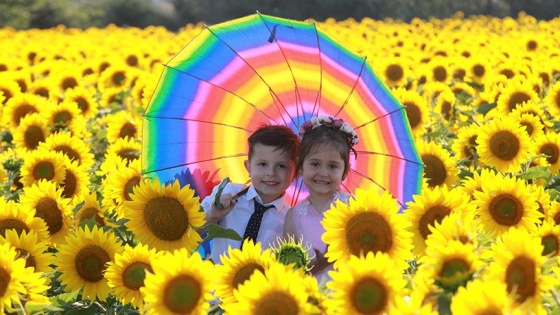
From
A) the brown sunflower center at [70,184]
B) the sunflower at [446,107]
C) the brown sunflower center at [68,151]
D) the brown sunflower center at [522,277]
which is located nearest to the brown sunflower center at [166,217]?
the brown sunflower center at [522,277]

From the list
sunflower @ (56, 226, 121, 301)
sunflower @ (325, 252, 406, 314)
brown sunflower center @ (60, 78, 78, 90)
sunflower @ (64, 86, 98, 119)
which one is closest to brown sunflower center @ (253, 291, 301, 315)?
sunflower @ (325, 252, 406, 314)

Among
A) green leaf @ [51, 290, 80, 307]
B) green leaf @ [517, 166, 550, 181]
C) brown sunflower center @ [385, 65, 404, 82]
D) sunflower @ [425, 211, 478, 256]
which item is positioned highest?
brown sunflower center @ [385, 65, 404, 82]

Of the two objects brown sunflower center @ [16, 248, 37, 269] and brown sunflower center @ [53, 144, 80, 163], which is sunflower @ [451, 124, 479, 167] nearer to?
brown sunflower center @ [53, 144, 80, 163]

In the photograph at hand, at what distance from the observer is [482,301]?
2316 mm

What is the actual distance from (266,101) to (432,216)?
4.79 ft

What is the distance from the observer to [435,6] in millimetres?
29594

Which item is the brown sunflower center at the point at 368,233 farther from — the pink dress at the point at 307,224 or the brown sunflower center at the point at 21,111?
the brown sunflower center at the point at 21,111

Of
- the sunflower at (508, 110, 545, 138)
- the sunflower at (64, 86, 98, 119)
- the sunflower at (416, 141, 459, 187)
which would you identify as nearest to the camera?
the sunflower at (416, 141, 459, 187)

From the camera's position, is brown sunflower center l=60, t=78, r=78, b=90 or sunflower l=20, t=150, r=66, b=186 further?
brown sunflower center l=60, t=78, r=78, b=90

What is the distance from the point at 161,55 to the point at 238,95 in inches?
327

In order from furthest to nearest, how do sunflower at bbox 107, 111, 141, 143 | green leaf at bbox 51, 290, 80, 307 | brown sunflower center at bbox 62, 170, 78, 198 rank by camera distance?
sunflower at bbox 107, 111, 141, 143, brown sunflower center at bbox 62, 170, 78, 198, green leaf at bbox 51, 290, 80, 307

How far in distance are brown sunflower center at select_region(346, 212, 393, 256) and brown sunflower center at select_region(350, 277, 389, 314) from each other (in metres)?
0.51

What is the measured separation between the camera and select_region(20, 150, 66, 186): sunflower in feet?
17.6

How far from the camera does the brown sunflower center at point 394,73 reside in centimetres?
1000
